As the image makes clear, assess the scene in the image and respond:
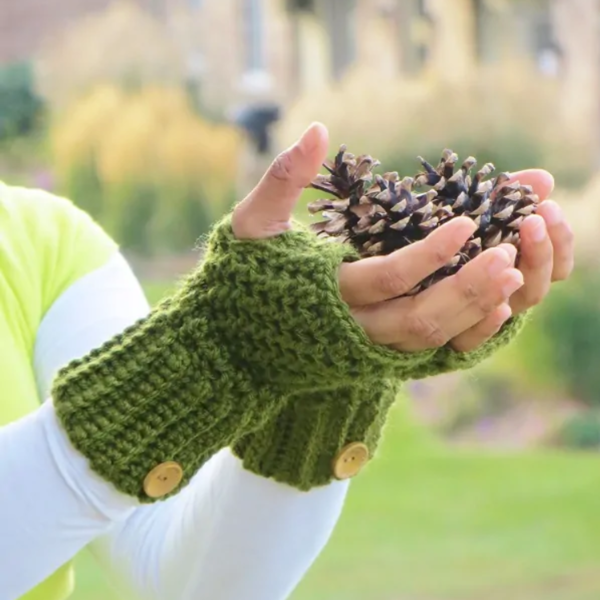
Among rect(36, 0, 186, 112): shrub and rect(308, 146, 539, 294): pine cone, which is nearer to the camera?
rect(308, 146, 539, 294): pine cone

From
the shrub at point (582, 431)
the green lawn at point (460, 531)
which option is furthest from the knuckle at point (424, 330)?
the shrub at point (582, 431)

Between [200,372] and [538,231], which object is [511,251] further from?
[200,372]

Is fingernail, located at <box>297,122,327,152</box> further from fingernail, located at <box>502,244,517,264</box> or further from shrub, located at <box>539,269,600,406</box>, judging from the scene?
shrub, located at <box>539,269,600,406</box>

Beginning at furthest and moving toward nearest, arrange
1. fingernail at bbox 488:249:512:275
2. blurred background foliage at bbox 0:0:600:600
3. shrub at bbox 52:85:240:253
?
shrub at bbox 52:85:240:253, blurred background foliage at bbox 0:0:600:600, fingernail at bbox 488:249:512:275

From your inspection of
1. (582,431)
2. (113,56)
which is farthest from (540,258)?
(113,56)

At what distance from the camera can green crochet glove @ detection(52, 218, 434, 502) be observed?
0.45 meters

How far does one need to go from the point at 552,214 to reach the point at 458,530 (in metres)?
1.56

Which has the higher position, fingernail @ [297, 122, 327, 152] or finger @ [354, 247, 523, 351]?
fingernail @ [297, 122, 327, 152]

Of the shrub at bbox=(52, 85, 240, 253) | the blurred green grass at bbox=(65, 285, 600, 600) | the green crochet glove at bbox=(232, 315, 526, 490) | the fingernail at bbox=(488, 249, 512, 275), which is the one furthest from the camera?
the shrub at bbox=(52, 85, 240, 253)

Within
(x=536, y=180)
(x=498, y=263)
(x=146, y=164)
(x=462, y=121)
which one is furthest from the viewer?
(x=146, y=164)

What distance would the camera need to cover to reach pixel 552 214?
0.47m

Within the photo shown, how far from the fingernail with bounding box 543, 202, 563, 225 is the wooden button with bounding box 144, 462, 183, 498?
0.21 metres

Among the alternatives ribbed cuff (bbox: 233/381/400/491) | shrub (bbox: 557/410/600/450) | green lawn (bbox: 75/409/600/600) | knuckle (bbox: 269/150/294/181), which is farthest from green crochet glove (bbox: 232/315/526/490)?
shrub (bbox: 557/410/600/450)

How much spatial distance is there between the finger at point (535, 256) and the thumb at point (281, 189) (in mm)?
100
